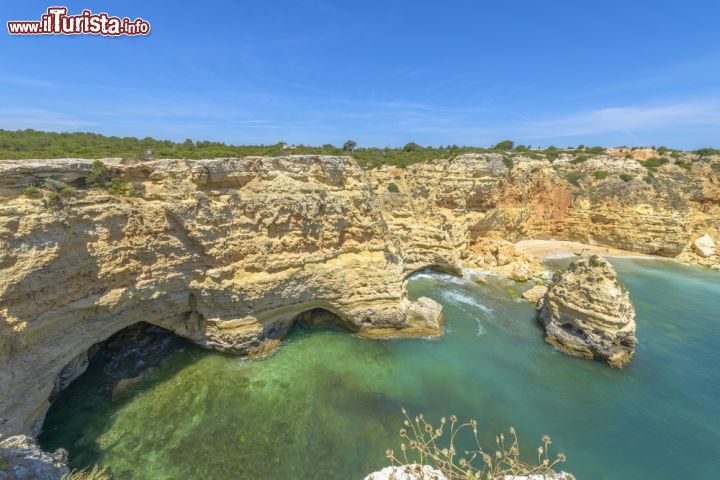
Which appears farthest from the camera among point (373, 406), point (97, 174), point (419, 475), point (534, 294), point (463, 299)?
point (534, 294)

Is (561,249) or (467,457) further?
(561,249)

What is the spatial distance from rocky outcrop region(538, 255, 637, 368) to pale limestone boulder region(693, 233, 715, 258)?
27976 mm

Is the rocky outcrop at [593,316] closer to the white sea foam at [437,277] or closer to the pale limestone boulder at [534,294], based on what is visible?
the pale limestone boulder at [534,294]

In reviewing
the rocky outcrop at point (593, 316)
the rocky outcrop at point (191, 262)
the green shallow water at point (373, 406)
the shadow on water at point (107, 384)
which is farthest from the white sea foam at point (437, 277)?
the shadow on water at point (107, 384)

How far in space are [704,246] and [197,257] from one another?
5036 centimetres

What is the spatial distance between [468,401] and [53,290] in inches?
661

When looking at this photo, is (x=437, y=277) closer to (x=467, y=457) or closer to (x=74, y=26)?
(x=467, y=457)

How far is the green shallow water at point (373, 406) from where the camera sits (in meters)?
11.1

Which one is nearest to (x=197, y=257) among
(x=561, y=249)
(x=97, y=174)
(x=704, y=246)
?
(x=97, y=174)

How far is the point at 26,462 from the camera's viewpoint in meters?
7.52

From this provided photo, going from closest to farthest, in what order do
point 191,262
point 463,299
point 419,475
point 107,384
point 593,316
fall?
point 419,475 → point 107,384 → point 191,262 → point 593,316 → point 463,299

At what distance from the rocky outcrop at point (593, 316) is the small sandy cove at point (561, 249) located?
644 inches

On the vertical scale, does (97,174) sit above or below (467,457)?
Answer: above

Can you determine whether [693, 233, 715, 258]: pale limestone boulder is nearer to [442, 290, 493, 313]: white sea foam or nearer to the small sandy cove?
the small sandy cove
